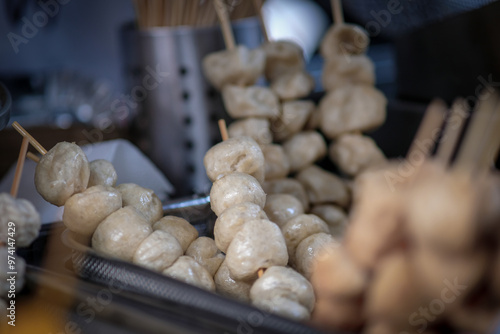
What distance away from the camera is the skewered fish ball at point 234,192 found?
1044 mm

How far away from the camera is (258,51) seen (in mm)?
1599

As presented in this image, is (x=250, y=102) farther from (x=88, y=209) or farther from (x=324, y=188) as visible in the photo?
(x=88, y=209)

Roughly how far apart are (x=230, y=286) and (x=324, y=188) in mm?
623

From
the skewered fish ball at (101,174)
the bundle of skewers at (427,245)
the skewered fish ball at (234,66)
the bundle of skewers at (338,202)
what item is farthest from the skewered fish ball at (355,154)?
the bundle of skewers at (427,245)

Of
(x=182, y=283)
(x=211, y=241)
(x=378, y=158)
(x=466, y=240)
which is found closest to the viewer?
(x=466, y=240)

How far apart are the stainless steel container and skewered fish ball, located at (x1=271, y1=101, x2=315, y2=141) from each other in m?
0.21

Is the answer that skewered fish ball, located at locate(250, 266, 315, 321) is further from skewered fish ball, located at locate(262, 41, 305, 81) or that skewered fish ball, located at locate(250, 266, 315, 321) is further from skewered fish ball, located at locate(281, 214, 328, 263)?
skewered fish ball, located at locate(262, 41, 305, 81)

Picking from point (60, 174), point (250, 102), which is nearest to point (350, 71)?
point (250, 102)

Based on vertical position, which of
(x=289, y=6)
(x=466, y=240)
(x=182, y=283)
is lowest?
(x=289, y=6)

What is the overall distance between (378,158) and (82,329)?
107 cm

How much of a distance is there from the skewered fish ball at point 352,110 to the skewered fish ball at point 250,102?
171 mm

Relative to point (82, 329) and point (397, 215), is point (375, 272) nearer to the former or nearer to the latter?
point (397, 215)

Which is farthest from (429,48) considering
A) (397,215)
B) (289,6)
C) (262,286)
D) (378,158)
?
(289,6)

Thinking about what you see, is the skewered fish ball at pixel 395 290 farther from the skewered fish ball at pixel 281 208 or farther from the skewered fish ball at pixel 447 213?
the skewered fish ball at pixel 281 208
